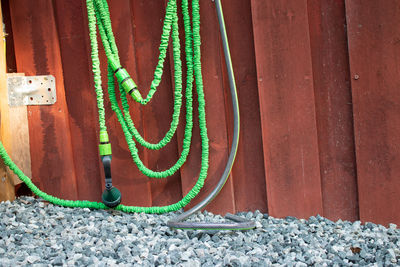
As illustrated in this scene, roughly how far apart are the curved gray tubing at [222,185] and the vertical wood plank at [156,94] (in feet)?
0.73

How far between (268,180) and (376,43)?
0.73m

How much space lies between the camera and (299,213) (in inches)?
77.5

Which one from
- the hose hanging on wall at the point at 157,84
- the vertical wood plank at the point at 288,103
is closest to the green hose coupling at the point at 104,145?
the hose hanging on wall at the point at 157,84

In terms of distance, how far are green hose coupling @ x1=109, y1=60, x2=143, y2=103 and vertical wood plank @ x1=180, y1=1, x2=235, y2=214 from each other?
0.28m

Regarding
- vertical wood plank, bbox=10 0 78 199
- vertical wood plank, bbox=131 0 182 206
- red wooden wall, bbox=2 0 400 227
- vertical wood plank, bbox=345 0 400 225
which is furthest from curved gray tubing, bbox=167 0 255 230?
vertical wood plank, bbox=10 0 78 199

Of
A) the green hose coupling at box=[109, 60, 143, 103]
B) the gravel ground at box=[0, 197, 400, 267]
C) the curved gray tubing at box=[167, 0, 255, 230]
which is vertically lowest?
the gravel ground at box=[0, 197, 400, 267]

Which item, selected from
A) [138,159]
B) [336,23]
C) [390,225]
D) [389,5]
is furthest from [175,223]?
[389,5]

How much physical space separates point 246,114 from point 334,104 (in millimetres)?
379

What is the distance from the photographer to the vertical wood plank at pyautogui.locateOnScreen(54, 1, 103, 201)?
213 cm

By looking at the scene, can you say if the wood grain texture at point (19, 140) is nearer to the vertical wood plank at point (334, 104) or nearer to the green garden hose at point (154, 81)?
the green garden hose at point (154, 81)

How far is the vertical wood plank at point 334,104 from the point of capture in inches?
73.2

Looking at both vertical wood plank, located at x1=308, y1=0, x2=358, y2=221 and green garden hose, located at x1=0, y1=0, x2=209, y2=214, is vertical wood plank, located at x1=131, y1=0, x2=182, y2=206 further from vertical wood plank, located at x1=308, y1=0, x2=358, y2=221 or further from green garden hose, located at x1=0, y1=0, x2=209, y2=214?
vertical wood plank, located at x1=308, y1=0, x2=358, y2=221

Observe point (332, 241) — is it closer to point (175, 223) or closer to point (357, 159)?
point (357, 159)

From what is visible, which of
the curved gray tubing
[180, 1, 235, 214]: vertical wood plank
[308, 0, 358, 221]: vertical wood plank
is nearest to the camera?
the curved gray tubing
